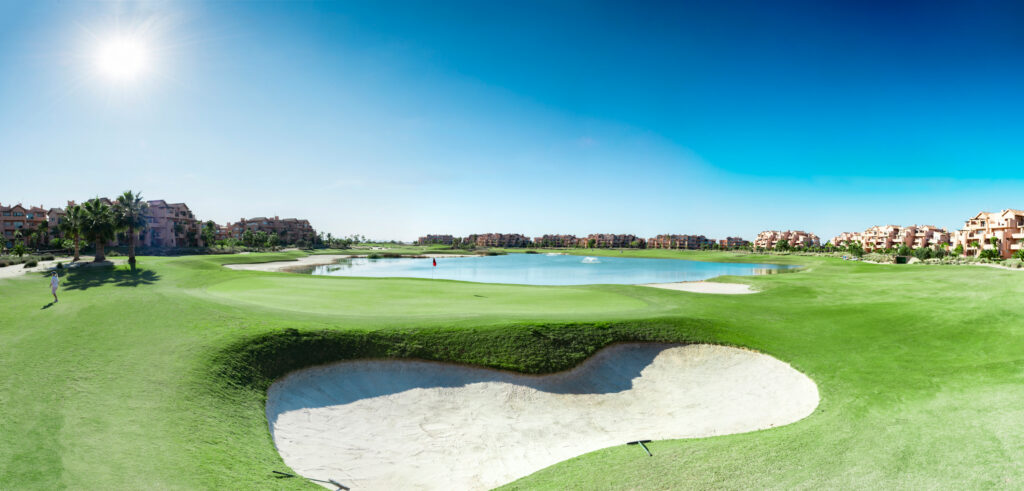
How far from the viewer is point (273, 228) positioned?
518ft

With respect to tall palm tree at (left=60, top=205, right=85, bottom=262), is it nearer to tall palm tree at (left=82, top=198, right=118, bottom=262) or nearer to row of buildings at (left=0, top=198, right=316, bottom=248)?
tall palm tree at (left=82, top=198, right=118, bottom=262)

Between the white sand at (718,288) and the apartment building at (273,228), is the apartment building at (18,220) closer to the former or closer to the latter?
the apartment building at (273,228)

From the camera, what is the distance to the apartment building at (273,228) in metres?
154

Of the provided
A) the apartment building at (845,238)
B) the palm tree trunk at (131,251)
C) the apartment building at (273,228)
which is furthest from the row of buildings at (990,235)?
the apartment building at (273,228)

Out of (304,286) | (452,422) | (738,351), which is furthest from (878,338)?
(304,286)

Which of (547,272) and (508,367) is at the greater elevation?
(508,367)

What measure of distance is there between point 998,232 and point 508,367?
121 m

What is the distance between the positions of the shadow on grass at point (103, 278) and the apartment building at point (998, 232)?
13117 cm

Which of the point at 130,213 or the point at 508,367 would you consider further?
the point at 130,213

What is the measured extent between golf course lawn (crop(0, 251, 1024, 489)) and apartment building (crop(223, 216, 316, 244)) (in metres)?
148

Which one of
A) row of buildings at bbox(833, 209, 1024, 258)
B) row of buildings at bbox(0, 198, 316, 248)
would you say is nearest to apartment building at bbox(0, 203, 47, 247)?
row of buildings at bbox(0, 198, 316, 248)

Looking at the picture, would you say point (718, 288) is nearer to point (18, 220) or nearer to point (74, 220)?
point (74, 220)

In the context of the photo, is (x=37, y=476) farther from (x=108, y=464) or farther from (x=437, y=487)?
(x=437, y=487)

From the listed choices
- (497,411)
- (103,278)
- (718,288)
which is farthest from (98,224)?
(718,288)
